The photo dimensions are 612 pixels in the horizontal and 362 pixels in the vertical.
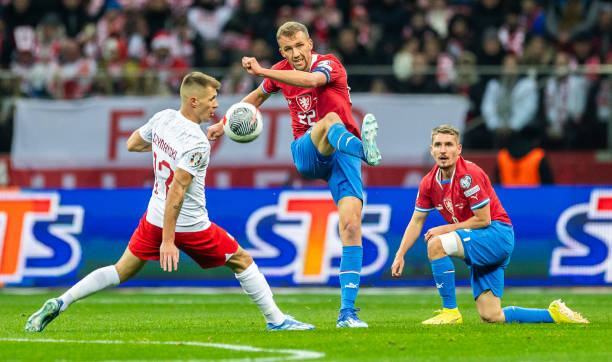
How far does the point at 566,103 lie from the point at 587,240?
11.5 feet

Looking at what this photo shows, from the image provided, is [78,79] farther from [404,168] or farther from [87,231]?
Result: [404,168]

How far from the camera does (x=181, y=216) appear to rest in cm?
1054

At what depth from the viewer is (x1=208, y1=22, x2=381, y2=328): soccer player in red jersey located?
1113cm

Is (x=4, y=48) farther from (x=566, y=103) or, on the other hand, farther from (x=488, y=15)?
(x=566, y=103)

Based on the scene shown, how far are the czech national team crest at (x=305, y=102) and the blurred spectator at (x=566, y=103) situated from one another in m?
9.10

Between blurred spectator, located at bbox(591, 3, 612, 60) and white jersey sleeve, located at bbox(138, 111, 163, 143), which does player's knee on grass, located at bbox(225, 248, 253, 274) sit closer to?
white jersey sleeve, located at bbox(138, 111, 163, 143)

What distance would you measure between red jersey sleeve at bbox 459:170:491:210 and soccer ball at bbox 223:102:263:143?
1.82 m

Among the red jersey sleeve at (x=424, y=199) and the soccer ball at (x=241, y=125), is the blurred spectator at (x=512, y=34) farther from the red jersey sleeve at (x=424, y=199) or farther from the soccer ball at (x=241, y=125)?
the soccer ball at (x=241, y=125)

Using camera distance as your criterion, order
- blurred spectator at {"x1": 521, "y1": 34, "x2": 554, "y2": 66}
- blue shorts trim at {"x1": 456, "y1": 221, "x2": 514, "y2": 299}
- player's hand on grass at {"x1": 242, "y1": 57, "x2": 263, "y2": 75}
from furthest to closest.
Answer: blurred spectator at {"x1": 521, "y1": 34, "x2": 554, "y2": 66}
blue shorts trim at {"x1": 456, "y1": 221, "x2": 514, "y2": 299}
player's hand on grass at {"x1": 242, "y1": 57, "x2": 263, "y2": 75}

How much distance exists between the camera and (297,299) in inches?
633

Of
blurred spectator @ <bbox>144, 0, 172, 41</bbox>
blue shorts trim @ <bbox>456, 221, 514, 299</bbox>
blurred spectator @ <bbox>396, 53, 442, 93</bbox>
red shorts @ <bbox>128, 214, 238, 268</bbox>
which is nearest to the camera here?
red shorts @ <bbox>128, 214, 238, 268</bbox>

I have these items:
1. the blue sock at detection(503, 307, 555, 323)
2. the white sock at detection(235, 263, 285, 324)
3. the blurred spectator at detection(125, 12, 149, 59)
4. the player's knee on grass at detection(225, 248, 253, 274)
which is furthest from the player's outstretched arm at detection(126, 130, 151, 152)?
the blurred spectator at detection(125, 12, 149, 59)

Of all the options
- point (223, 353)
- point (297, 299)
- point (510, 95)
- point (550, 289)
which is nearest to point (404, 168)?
point (510, 95)

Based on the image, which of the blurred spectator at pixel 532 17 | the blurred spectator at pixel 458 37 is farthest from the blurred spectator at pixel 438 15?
the blurred spectator at pixel 532 17
